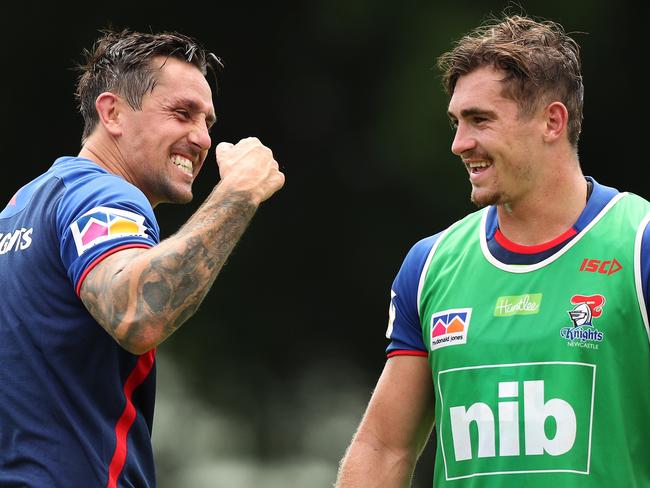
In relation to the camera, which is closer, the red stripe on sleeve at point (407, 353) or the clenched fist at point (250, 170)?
the clenched fist at point (250, 170)

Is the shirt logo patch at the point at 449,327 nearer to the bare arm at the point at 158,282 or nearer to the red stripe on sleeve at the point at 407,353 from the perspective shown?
the red stripe on sleeve at the point at 407,353

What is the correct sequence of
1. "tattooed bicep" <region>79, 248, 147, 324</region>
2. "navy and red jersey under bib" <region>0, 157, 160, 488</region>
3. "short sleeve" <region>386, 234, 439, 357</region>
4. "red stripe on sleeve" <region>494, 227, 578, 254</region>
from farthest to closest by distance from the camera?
"short sleeve" <region>386, 234, 439, 357</region>, "red stripe on sleeve" <region>494, 227, 578, 254</region>, "navy and red jersey under bib" <region>0, 157, 160, 488</region>, "tattooed bicep" <region>79, 248, 147, 324</region>

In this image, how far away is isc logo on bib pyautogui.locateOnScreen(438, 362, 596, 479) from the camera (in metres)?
3.42

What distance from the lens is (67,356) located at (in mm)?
3193

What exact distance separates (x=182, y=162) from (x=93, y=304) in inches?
33.4

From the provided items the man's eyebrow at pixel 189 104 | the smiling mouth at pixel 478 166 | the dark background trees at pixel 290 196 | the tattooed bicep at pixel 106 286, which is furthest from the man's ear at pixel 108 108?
the dark background trees at pixel 290 196

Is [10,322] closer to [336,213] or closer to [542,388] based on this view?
[542,388]

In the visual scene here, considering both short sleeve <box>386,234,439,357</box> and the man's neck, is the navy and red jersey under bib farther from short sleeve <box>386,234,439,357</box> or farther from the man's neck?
the man's neck

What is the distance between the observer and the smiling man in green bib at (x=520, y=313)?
11.2 ft

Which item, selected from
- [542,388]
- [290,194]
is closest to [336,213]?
[290,194]

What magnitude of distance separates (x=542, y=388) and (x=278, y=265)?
3.83 metres

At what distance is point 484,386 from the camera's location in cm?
358

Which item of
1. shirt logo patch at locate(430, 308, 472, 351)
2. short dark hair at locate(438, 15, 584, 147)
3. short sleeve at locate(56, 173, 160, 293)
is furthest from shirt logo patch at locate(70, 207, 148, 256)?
short dark hair at locate(438, 15, 584, 147)

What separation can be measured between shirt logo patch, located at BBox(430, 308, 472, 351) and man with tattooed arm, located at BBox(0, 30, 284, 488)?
67cm
